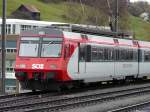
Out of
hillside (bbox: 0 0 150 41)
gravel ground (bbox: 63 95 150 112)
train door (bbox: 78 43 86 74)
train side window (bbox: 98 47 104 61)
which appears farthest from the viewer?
hillside (bbox: 0 0 150 41)

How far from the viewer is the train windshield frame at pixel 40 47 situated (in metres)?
24.7

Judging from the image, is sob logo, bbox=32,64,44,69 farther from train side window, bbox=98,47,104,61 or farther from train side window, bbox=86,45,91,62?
train side window, bbox=98,47,104,61

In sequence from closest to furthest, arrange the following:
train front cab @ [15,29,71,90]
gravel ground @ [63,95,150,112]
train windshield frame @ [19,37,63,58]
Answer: gravel ground @ [63,95,150,112] → train front cab @ [15,29,71,90] → train windshield frame @ [19,37,63,58]

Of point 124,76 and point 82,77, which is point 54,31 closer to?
point 82,77

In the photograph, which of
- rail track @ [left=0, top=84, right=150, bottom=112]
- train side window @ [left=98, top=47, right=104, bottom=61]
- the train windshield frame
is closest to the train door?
rail track @ [left=0, top=84, right=150, bottom=112]

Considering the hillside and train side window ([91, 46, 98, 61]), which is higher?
the hillside

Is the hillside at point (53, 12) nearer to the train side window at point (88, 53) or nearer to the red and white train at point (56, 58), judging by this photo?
the red and white train at point (56, 58)

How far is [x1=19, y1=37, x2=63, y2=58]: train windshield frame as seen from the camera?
81.0 feet

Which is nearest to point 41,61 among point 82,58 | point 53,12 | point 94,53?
point 82,58

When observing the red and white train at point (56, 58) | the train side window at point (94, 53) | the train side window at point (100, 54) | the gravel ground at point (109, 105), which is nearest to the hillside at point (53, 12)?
the train side window at point (100, 54)

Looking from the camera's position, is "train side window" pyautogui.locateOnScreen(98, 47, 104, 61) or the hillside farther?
the hillside

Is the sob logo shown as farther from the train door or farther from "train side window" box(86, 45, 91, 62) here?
"train side window" box(86, 45, 91, 62)

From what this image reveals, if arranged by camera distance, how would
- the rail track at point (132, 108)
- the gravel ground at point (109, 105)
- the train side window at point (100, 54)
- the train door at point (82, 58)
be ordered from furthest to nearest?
the train side window at point (100, 54)
the train door at point (82, 58)
the gravel ground at point (109, 105)
the rail track at point (132, 108)

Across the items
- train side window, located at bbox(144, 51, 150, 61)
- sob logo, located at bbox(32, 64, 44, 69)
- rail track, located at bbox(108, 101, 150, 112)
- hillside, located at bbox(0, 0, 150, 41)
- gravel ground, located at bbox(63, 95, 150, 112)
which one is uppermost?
hillside, located at bbox(0, 0, 150, 41)
